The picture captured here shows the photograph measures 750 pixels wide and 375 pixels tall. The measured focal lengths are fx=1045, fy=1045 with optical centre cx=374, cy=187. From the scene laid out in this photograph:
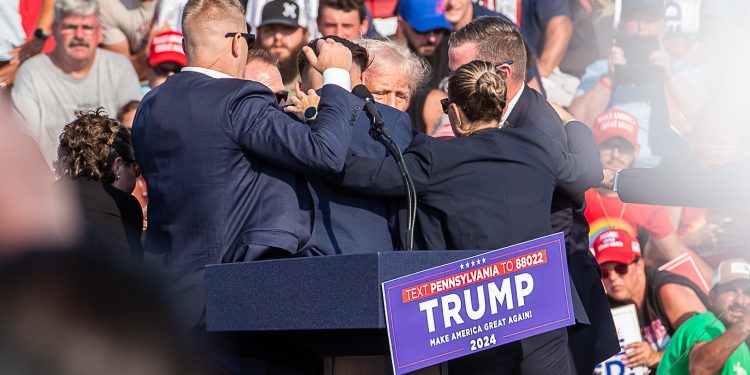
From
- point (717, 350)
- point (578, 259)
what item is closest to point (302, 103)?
point (578, 259)

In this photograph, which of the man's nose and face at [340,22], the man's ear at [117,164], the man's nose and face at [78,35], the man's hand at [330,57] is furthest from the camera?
the man's nose and face at [78,35]

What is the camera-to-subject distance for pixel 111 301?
27.3 inches

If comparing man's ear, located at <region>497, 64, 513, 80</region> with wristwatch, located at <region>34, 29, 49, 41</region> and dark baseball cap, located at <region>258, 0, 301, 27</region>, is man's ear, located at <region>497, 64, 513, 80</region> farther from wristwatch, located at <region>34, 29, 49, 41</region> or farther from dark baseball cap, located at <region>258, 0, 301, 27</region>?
wristwatch, located at <region>34, 29, 49, 41</region>

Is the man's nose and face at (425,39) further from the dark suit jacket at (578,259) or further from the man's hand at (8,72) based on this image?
the dark suit jacket at (578,259)

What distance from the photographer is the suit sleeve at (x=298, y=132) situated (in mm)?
3000

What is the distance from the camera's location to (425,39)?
684 centimetres

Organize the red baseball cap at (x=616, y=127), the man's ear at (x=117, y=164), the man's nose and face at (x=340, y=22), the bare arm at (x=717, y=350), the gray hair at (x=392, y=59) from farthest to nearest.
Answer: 1. the red baseball cap at (x=616, y=127)
2. the man's nose and face at (x=340, y=22)
3. the bare arm at (x=717, y=350)
4. the man's ear at (x=117, y=164)
5. the gray hair at (x=392, y=59)

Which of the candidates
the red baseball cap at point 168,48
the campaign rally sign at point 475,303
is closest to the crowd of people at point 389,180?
the campaign rally sign at point 475,303

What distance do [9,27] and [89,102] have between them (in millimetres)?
808

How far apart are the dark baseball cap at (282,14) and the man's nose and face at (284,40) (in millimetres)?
42

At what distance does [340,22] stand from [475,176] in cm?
352

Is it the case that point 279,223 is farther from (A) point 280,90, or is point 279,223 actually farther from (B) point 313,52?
(A) point 280,90

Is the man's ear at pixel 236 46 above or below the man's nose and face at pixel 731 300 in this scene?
above

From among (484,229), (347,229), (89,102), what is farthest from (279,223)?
(89,102)
